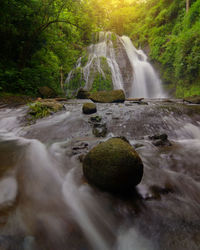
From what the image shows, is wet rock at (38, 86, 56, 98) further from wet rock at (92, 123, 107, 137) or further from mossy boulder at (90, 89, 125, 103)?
wet rock at (92, 123, 107, 137)

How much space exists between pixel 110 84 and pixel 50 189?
12.4m

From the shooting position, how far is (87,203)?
1453 mm

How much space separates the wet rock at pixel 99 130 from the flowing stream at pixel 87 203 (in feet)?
1.61

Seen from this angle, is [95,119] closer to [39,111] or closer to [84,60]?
[39,111]

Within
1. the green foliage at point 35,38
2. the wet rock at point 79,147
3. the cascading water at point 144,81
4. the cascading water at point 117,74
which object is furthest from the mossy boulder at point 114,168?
the cascading water at point 144,81

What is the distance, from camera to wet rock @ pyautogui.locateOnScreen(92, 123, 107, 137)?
3.47 m

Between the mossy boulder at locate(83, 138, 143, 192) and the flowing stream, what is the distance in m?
0.10


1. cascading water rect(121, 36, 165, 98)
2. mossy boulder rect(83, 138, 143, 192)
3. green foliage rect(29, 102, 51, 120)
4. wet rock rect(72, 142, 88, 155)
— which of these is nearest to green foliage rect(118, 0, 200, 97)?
cascading water rect(121, 36, 165, 98)

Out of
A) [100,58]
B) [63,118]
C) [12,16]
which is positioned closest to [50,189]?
[63,118]

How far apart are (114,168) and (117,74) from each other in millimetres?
13416

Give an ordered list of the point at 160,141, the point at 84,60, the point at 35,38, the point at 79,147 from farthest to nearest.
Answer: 1. the point at 84,60
2. the point at 35,38
3. the point at 160,141
4. the point at 79,147

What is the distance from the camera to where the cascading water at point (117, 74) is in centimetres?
1323

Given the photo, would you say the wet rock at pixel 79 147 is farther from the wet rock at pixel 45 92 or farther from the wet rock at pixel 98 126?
the wet rock at pixel 45 92

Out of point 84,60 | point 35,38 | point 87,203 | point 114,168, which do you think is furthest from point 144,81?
point 87,203
